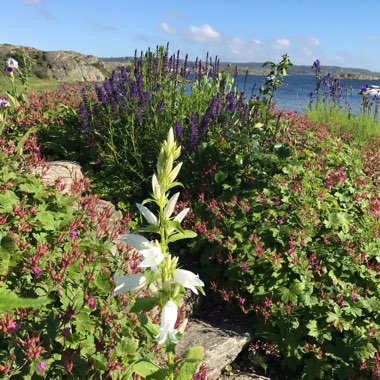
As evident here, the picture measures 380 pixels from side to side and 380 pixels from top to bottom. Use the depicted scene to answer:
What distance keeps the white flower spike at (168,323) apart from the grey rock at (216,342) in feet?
6.08

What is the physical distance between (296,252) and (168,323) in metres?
2.41

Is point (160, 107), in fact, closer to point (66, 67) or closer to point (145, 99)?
point (145, 99)

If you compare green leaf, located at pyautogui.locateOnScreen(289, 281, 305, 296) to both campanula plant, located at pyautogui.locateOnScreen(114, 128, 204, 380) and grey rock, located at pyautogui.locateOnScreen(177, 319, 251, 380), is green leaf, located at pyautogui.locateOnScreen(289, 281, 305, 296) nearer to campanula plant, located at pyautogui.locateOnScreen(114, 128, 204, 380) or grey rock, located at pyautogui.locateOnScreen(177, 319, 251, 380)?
grey rock, located at pyautogui.locateOnScreen(177, 319, 251, 380)

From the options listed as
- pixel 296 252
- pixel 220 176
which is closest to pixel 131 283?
pixel 296 252

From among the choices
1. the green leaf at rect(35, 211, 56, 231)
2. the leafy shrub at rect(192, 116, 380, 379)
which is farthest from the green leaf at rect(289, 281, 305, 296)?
the green leaf at rect(35, 211, 56, 231)

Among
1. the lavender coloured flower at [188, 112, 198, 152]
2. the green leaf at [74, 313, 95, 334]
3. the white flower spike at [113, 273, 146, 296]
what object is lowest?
the green leaf at [74, 313, 95, 334]

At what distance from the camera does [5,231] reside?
9.20 ft

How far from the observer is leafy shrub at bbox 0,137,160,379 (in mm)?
2229

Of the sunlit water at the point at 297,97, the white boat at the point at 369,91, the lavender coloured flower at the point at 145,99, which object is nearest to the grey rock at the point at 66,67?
the sunlit water at the point at 297,97

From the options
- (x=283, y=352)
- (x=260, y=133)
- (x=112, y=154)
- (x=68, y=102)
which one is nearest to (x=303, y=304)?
(x=283, y=352)

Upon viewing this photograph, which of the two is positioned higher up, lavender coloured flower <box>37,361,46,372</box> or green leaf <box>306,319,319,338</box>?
lavender coloured flower <box>37,361,46,372</box>

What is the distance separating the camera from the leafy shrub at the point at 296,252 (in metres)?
3.39

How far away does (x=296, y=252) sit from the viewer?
378 cm

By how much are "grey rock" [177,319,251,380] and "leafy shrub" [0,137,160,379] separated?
29.6 inches
